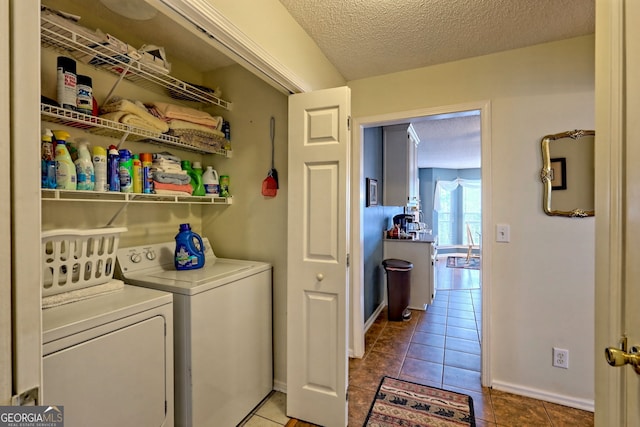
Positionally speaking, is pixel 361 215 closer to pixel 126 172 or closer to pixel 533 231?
pixel 533 231

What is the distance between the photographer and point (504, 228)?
2.07m

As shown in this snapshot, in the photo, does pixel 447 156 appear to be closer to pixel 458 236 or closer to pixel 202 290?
pixel 458 236

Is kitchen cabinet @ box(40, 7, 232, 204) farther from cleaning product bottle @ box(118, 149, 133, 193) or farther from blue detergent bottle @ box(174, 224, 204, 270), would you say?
blue detergent bottle @ box(174, 224, 204, 270)

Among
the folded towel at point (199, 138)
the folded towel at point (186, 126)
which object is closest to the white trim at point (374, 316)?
the folded towel at point (199, 138)

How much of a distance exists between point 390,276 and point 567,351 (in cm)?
171

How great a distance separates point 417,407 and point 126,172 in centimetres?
223

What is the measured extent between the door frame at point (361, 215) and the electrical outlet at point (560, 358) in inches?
15.2

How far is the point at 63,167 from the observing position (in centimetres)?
123

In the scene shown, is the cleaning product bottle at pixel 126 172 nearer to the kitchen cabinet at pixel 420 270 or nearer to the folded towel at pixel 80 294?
the folded towel at pixel 80 294

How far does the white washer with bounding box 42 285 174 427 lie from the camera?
0.97 metres

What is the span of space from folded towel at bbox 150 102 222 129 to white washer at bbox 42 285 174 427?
3.23ft

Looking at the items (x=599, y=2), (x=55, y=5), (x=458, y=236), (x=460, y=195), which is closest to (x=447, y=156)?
(x=460, y=195)

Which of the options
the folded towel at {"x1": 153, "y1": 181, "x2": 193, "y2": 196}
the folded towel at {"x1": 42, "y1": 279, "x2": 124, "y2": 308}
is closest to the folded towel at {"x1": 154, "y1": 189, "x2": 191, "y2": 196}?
the folded towel at {"x1": 153, "y1": 181, "x2": 193, "y2": 196}

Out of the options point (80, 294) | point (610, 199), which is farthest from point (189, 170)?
point (610, 199)
